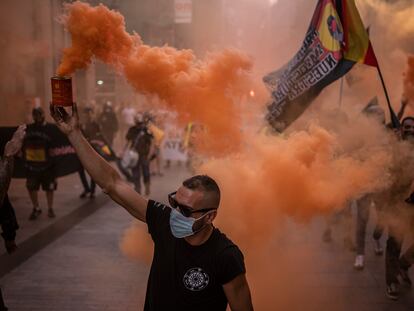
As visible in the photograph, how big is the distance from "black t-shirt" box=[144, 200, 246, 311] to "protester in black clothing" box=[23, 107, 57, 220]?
4.95 metres

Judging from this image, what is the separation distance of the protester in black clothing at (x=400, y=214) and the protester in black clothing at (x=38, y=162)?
449 centimetres

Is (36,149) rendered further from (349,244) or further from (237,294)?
(237,294)

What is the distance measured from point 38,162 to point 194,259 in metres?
5.26

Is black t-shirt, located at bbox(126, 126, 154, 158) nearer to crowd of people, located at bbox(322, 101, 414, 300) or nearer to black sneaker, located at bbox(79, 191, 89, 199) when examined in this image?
black sneaker, located at bbox(79, 191, 89, 199)

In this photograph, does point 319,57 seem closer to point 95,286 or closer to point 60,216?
point 95,286

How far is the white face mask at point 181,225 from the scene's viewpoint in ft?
6.73

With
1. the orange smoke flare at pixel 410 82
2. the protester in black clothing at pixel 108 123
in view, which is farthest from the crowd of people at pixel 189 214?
the protester in black clothing at pixel 108 123

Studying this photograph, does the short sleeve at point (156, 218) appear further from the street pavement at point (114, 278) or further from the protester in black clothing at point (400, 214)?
the protester in black clothing at point (400, 214)

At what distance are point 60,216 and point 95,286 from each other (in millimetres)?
2290

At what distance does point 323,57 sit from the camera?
464cm

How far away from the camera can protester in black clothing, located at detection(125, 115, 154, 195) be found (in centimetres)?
845

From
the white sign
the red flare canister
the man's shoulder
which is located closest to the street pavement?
the man's shoulder

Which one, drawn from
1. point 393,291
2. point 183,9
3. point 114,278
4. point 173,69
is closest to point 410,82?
point 393,291

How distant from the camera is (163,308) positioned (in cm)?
204
